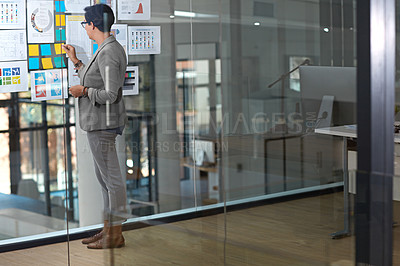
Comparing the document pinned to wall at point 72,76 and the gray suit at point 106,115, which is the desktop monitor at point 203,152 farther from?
the document pinned to wall at point 72,76

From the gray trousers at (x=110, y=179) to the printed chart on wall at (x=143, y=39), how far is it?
43 centimetres

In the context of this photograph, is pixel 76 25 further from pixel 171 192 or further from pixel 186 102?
pixel 171 192

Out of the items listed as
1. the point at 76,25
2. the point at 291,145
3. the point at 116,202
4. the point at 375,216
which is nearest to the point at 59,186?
the point at 116,202

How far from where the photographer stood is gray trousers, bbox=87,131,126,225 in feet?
10.1

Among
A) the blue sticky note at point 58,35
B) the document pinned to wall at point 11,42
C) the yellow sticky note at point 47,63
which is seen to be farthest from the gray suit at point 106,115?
the document pinned to wall at point 11,42

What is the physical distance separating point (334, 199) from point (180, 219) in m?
0.76

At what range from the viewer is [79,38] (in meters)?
3.04

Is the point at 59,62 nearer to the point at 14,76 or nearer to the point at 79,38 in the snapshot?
the point at 79,38

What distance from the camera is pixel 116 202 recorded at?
3080mm

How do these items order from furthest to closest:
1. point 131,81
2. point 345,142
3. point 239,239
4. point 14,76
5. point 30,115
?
point 30,115, point 14,76, point 131,81, point 239,239, point 345,142

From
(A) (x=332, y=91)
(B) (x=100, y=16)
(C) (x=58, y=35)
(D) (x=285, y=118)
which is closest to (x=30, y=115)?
(C) (x=58, y=35)

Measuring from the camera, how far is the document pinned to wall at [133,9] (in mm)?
3016

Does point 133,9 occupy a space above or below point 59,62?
above

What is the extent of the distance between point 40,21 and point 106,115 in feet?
2.47
